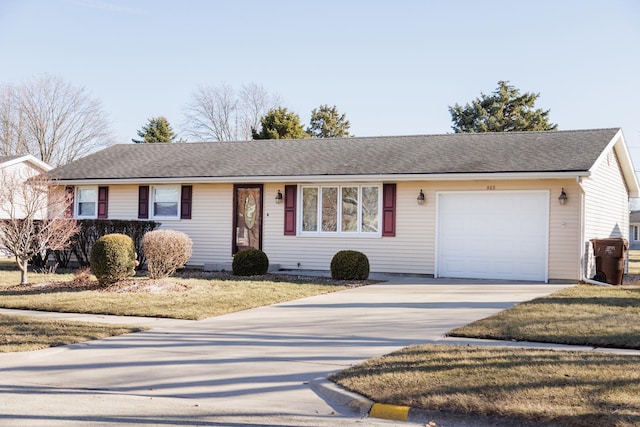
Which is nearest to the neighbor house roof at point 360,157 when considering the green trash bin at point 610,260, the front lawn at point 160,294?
the green trash bin at point 610,260

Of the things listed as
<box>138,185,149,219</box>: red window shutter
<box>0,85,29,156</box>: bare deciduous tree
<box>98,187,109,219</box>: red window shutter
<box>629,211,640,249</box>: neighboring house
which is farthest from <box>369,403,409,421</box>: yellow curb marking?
<box>629,211,640,249</box>: neighboring house

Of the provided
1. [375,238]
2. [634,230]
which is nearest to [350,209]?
[375,238]

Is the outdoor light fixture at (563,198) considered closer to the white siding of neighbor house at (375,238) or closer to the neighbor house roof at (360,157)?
the white siding of neighbor house at (375,238)

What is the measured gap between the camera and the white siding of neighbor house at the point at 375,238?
15.9m

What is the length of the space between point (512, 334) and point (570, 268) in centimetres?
827

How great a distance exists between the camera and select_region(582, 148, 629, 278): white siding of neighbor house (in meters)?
16.5

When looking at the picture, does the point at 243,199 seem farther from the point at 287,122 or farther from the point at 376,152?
the point at 287,122

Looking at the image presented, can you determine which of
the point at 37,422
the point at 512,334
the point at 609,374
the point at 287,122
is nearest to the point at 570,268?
the point at 512,334

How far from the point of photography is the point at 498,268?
1662cm

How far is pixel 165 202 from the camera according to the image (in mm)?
20219

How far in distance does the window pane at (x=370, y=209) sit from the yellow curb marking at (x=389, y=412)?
12.5 meters

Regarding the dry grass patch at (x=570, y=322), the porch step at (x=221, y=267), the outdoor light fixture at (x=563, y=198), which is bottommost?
the dry grass patch at (x=570, y=322)

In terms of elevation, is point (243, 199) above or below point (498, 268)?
above

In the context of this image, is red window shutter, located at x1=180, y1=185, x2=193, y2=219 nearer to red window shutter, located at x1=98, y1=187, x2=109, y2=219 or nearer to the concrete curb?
red window shutter, located at x1=98, y1=187, x2=109, y2=219
